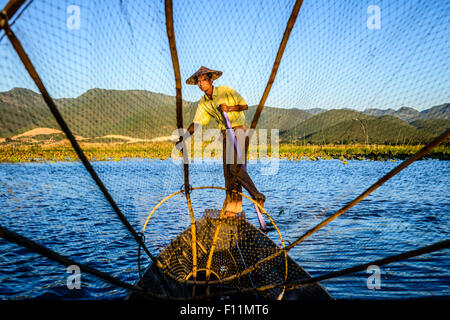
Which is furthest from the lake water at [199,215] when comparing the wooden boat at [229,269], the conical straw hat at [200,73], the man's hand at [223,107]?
the conical straw hat at [200,73]

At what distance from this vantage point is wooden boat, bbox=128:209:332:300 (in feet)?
9.38

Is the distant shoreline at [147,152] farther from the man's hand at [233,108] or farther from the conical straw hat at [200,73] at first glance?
the man's hand at [233,108]

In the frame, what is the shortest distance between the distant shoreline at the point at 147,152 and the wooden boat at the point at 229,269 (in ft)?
4.76

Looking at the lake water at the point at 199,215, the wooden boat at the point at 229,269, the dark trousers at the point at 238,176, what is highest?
the dark trousers at the point at 238,176

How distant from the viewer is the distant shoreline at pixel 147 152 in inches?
144

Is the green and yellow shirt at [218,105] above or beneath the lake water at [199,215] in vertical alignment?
above

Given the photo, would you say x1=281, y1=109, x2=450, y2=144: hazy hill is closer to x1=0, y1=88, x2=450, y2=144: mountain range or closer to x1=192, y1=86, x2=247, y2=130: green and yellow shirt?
x1=0, y1=88, x2=450, y2=144: mountain range

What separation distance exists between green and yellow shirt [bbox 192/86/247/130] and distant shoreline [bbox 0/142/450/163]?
1342mm

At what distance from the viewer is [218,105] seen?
388 cm

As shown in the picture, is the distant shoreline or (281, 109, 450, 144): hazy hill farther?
(281, 109, 450, 144): hazy hill

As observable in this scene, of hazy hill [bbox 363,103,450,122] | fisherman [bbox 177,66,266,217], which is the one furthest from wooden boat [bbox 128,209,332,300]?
hazy hill [bbox 363,103,450,122]

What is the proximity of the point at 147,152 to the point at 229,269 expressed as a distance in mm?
9123

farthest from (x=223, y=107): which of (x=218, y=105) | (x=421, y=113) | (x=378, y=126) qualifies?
(x=378, y=126)
